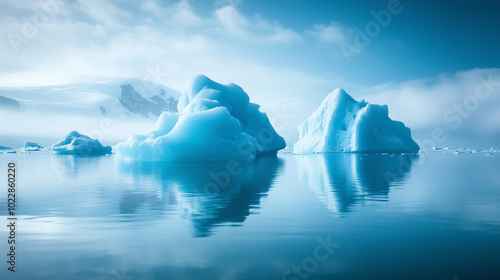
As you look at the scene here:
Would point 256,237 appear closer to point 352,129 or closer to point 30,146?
point 352,129

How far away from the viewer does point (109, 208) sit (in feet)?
26.7

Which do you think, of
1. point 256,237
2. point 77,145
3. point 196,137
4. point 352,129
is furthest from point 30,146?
point 256,237

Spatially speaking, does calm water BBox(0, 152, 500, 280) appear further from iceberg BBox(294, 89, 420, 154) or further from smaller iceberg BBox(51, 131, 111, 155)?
smaller iceberg BBox(51, 131, 111, 155)

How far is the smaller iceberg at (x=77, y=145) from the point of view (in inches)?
2143

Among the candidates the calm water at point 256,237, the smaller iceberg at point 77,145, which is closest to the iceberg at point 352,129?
the smaller iceberg at point 77,145

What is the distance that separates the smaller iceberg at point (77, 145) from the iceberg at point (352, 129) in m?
36.6

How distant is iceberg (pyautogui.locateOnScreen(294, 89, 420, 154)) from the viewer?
5238 cm

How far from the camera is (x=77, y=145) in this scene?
54.2m

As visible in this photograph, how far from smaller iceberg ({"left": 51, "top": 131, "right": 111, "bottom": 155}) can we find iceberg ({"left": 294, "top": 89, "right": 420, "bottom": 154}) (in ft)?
120

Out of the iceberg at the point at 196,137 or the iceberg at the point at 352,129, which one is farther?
the iceberg at the point at 352,129

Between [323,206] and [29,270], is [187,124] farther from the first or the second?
[29,270]

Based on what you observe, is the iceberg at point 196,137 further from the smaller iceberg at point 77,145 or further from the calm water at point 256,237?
the smaller iceberg at point 77,145

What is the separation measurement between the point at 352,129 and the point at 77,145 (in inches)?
1715

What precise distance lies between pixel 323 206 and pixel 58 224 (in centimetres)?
570
